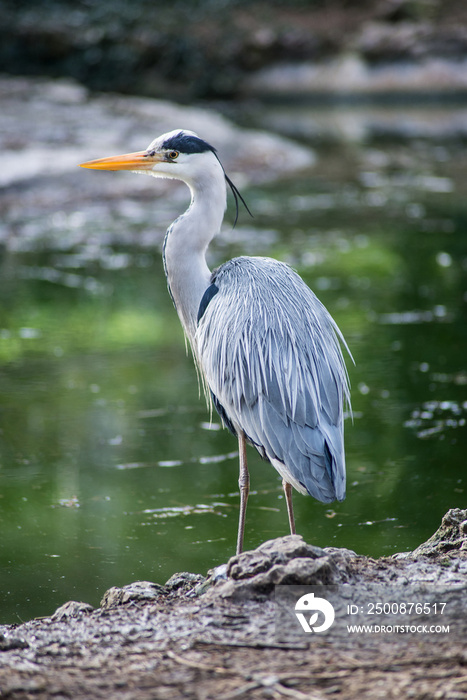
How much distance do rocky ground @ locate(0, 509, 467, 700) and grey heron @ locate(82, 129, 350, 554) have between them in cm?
44

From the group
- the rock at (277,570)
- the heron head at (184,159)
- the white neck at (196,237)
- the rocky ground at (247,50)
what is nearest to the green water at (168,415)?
the rock at (277,570)

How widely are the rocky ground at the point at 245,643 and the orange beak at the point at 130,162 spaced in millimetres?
1878

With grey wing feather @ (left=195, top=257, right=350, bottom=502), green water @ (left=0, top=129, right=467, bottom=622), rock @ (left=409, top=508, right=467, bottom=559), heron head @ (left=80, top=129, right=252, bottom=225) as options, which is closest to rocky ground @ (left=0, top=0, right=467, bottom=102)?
green water @ (left=0, top=129, right=467, bottom=622)

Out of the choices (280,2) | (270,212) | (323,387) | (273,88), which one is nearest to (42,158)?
(270,212)

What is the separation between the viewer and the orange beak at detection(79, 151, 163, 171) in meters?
4.11

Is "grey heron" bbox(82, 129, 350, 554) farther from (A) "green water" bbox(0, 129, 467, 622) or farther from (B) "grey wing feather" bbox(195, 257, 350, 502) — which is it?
(A) "green water" bbox(0, 129, 467, 622)

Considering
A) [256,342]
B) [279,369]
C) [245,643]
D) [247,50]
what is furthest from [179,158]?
[247,50]

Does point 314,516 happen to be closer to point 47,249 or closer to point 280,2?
point 47,249

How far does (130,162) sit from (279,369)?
50.7 inches

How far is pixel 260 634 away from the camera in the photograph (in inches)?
105

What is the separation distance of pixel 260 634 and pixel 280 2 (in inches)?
1042

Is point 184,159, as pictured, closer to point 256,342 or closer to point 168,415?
point 256,342

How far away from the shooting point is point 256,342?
3.66 metres

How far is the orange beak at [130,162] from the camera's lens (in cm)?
411
